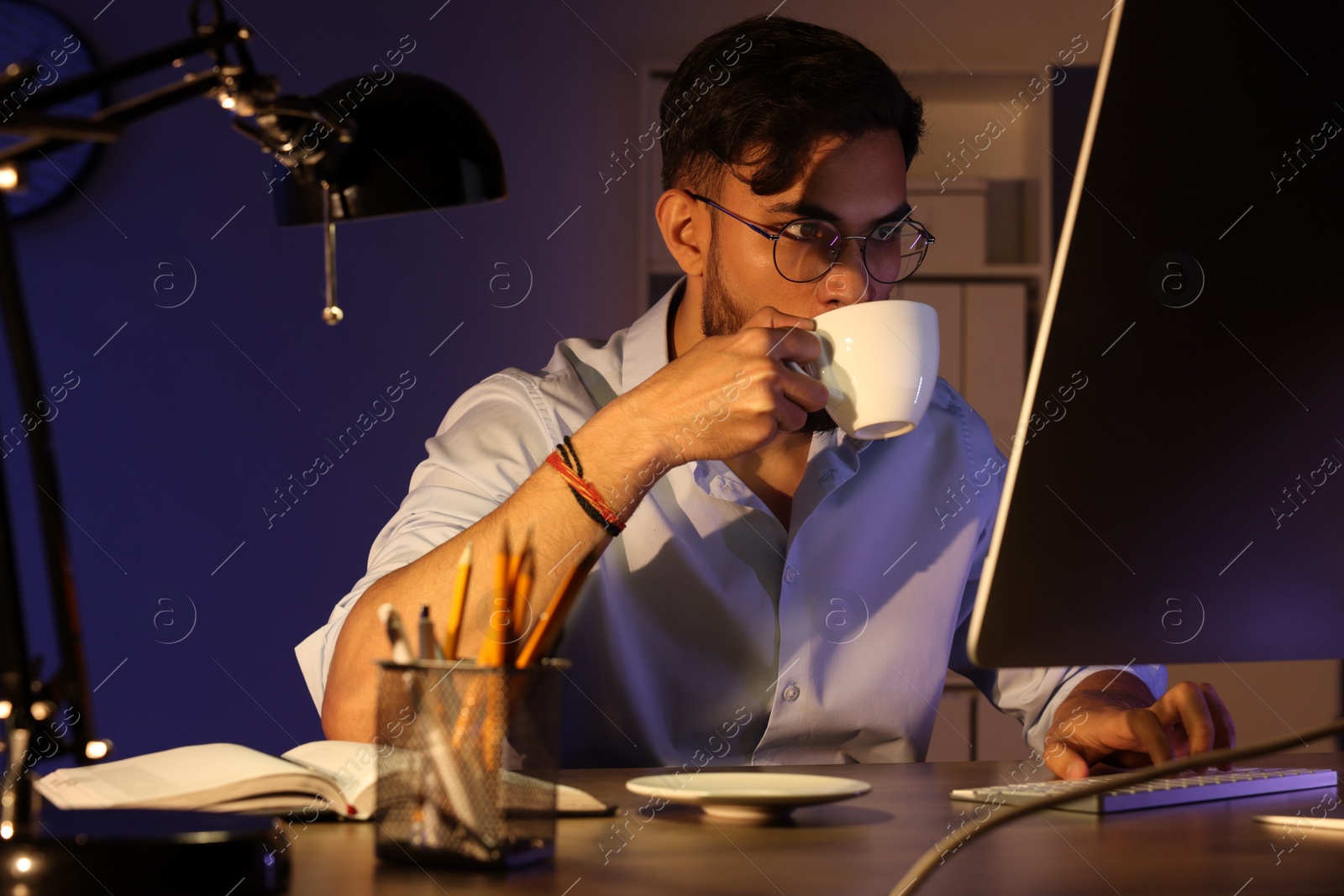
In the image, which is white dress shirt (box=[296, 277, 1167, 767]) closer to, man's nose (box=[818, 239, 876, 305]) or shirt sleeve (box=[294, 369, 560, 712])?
shirt sleeve (box=[294, 369, 560, 712])

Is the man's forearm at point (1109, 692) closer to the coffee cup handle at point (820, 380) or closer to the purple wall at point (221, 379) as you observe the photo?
the coffee cup handle at point (820, 380)

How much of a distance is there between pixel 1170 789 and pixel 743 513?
2.11ft

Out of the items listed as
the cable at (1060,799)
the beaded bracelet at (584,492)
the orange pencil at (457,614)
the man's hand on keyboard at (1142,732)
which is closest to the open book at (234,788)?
the orange pencil at (457,614)

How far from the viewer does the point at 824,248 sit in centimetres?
142

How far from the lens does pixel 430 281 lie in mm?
3016

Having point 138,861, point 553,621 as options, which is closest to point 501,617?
point 553,621

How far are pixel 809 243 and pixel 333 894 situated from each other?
101 centimetres

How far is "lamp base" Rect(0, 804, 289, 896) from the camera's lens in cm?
54

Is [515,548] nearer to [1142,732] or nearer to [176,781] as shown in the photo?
[176,781]

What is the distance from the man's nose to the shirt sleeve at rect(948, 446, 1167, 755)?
11.2 inches

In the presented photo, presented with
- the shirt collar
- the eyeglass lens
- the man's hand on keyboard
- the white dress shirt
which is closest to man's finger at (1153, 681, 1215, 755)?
the man's hand on keyboard

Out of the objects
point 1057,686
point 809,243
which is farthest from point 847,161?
point 1057,686

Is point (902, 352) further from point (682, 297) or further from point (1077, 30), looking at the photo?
point (1077, 30)

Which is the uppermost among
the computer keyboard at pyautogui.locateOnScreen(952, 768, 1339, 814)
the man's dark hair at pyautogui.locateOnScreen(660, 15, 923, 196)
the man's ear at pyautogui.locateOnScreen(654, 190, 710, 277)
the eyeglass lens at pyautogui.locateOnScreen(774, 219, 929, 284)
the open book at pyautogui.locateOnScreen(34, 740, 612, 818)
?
the man's dark hair at pyautogui.locateOnScreen(660, 15, 923, 196)
